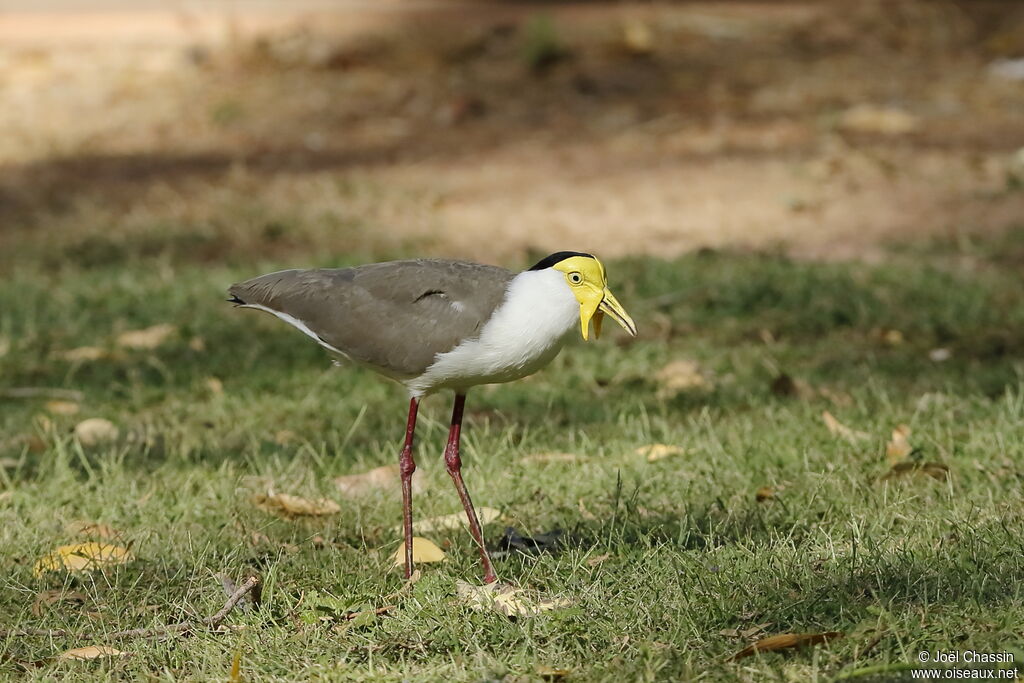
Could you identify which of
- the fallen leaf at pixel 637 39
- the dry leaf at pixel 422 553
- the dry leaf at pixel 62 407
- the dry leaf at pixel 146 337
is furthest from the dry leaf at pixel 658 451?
the fallen leaf at pixel 637 39

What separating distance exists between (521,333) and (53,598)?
1.41 meters

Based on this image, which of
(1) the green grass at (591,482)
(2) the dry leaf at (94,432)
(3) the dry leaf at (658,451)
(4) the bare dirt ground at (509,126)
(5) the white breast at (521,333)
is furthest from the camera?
(4) the bare dirt ground at (509,126)

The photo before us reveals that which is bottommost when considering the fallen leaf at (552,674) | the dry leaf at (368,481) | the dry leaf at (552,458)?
the dry leaf at (552,458)

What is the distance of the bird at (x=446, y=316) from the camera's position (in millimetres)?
3482

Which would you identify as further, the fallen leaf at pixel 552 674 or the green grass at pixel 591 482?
the green grass at pixel 591 482

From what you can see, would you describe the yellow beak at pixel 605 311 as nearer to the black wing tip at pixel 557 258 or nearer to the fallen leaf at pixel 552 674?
the black wing tip at pixel 557 258

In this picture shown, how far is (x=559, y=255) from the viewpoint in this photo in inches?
139

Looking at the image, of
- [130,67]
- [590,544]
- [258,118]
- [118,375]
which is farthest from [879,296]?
[130,67]

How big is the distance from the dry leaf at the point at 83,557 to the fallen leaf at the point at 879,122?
A: 6.51 m

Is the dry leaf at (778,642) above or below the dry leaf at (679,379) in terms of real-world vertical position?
above

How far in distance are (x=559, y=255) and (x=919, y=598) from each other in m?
1.21

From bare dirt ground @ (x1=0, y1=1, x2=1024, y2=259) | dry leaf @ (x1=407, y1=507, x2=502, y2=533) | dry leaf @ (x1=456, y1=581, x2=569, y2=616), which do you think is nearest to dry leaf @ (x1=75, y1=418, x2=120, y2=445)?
dry leaf @ (x1=407, y1=507, x2=502, y2=533)

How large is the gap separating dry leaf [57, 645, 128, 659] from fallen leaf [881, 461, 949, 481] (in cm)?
229

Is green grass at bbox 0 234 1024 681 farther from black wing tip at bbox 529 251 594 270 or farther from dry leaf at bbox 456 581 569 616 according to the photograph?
black wing tip at bbox 529 251 594 270
